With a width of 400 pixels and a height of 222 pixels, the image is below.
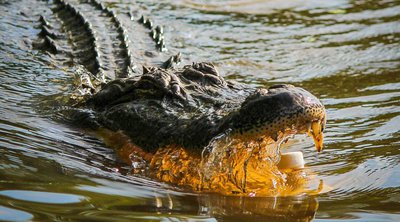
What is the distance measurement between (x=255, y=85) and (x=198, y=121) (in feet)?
8.75

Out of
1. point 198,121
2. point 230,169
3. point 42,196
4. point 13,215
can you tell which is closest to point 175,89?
point 198,121

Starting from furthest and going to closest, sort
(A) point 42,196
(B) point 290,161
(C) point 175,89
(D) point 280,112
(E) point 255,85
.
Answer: (E) point 255,85
(C) point 175,89
(B) point 290,161
(D) point 280,112
(A) point 42,196

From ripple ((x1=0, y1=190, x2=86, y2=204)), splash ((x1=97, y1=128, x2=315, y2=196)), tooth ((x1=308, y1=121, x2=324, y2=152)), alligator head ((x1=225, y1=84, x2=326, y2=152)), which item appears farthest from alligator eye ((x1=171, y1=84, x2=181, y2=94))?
ripple ((x1=0, y1=190, x2=86, y2=204))

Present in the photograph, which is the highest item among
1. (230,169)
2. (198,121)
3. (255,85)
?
(198,121)

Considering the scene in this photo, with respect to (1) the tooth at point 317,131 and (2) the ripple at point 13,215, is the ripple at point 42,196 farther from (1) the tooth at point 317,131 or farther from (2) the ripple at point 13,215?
(1) the tooth at point 317,131

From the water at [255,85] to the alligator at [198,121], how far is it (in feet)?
0.60

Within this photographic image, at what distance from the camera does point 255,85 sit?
6520mm

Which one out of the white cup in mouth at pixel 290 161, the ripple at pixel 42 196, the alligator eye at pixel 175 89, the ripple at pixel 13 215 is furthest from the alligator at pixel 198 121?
the ripple at pixel 13 215

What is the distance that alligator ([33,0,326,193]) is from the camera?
3486 millimetres

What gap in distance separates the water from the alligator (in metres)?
0.18

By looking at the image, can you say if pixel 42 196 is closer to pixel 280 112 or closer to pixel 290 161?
pixel 280 112

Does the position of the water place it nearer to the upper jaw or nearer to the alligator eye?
the upper jaw

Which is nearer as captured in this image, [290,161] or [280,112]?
[280,112]

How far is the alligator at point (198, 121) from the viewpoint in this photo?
3.49 metres
